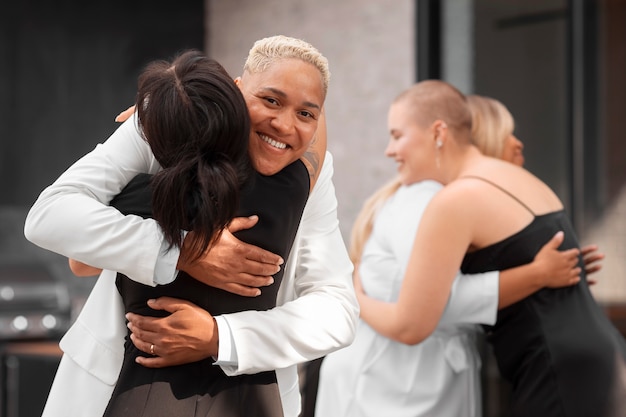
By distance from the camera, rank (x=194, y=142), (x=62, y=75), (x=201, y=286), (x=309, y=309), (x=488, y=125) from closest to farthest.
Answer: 1. (x=194, y=142)
2. (x=201, y=286)
3. (x=309, y=309)
4. (x=488, y=125)
5. (x=62, y=75)

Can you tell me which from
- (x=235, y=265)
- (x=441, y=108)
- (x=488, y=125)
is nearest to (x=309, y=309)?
(x=235, y=265)

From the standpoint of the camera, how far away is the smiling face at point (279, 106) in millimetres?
1537

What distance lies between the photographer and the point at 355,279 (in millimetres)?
2771

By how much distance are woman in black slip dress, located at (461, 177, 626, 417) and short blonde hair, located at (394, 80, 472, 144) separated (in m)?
0.26

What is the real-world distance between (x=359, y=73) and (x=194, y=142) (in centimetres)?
380

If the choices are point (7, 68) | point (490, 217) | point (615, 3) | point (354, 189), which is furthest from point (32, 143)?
point (490, 217)

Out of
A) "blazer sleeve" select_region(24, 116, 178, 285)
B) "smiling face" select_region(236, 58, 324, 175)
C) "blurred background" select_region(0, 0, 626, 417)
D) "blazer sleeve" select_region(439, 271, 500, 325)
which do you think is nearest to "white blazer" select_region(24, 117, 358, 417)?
"blazer sleeve" select_region(24, 116, 178, 285)

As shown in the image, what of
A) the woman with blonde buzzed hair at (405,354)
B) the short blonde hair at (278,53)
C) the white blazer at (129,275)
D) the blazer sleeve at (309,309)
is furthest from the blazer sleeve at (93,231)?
the woman with blonde buzzed hair at (405,354)

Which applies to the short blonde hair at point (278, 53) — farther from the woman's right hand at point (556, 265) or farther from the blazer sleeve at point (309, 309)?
the woman's right hand at point (556, 265)

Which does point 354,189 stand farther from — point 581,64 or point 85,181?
point 85,181

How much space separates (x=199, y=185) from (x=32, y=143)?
13.2ft

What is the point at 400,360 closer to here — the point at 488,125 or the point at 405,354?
the point at 405,354

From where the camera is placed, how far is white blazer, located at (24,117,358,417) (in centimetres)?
143

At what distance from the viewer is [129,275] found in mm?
1447
